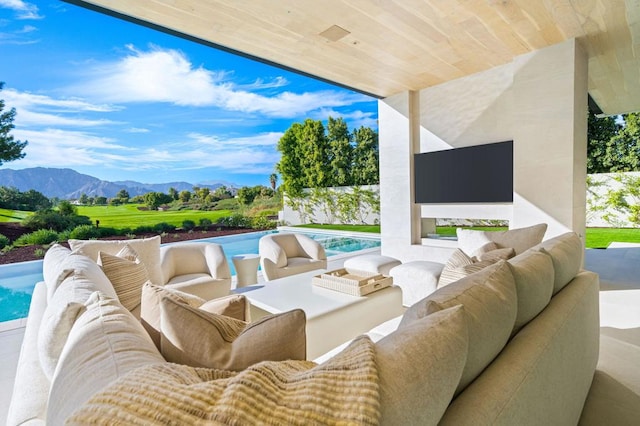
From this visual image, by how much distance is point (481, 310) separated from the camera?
94cm

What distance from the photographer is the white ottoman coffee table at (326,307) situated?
2.15 metres

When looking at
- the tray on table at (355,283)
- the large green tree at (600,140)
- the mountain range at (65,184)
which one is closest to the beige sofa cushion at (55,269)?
the tray on table at (355,283)

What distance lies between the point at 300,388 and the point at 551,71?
183 inches

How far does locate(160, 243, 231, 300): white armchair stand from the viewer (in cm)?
313

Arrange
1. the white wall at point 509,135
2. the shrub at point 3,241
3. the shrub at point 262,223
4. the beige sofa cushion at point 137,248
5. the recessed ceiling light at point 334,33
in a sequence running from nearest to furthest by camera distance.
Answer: the beige sofa cushion at point 137,248, the recessed ceiling light at point 334,33, the white wall at point 509,135, the shrub at point 3,241, the shrub at point 262,223

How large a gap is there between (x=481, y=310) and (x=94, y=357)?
3.34 feet

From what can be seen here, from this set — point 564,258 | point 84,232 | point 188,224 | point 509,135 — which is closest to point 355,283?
point 564,258

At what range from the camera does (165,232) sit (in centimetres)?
864

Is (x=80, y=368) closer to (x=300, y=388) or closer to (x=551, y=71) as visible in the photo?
(x=300, y=388)

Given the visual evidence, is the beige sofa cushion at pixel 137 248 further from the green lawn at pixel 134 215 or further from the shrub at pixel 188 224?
the shrub at pixel 188 224

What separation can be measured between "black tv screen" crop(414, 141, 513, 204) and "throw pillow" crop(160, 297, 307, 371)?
4386 millimetres

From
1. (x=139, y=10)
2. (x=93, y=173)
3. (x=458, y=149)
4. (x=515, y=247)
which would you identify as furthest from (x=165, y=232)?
(x=515, y=247)

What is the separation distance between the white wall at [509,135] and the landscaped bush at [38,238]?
20.3ft

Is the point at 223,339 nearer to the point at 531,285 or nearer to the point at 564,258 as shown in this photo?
the point at 531,285
